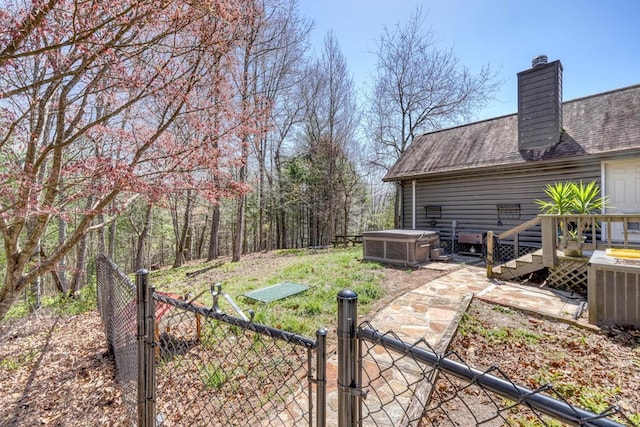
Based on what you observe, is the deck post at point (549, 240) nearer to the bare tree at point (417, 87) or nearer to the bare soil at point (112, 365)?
the bare soil at point (112, 365)

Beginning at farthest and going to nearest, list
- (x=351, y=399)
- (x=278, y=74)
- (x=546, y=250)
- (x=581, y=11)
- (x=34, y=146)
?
1. (x=278, y=74)
2. (x=581, y=11)
3. (x=546, y=250)
4. (x=34, y=146)
5. (x=351, y=399)

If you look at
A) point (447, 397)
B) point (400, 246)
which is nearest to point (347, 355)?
point (447, 397)

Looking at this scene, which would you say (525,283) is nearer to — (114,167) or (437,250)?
(437,250)

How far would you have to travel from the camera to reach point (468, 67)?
42.0 feet

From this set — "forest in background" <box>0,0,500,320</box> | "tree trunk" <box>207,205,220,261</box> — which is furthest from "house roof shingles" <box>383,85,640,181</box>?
"tree trunk" <box>207,205,220,261</box>

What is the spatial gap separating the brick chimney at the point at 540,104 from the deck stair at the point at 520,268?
4103 mm

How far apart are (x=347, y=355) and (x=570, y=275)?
6.30 m

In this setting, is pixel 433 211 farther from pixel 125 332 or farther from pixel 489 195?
pixel 125 332

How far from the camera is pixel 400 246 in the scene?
302 inches

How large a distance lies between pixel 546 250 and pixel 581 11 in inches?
245

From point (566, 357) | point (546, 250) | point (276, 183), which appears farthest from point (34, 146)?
point (276, 183)

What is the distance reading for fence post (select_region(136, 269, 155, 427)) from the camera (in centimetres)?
182

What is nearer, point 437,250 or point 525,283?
point 525,283

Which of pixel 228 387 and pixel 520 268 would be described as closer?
pixel 228 387
